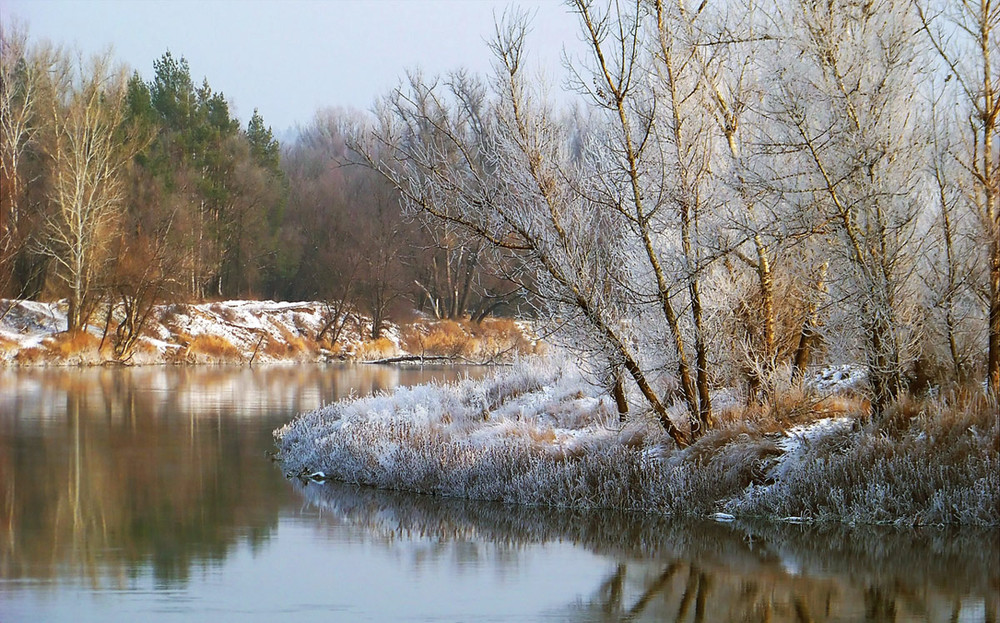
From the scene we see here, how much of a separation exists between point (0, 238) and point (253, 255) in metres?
16.9

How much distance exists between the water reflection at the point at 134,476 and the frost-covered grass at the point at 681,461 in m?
1.59

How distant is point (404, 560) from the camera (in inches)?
389

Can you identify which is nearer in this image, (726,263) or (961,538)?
(961,538)

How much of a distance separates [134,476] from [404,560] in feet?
19.9

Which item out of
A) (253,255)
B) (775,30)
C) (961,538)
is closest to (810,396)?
(961,538)

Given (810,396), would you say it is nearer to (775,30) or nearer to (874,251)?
(874,251)

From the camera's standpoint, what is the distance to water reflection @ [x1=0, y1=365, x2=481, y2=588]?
32.5ft

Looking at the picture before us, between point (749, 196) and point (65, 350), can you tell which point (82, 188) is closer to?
point (65, 350)

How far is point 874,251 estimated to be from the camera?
11.2m

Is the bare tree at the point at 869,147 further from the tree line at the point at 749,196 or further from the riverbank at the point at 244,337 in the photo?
the riverbank at the point at 244,337

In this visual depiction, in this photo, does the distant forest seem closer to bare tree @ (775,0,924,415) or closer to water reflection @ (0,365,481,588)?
bare tree @ (775,0,924,415)

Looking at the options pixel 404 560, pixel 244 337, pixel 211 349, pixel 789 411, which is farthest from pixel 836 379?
pixel 244 337

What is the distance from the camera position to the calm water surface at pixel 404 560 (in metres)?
8.02

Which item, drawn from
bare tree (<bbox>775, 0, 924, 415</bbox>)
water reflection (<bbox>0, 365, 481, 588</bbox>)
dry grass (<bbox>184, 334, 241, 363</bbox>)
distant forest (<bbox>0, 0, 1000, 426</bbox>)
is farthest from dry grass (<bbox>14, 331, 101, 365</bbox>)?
bare tree (<bbox>775, 0, 924, 415</bbox>)
